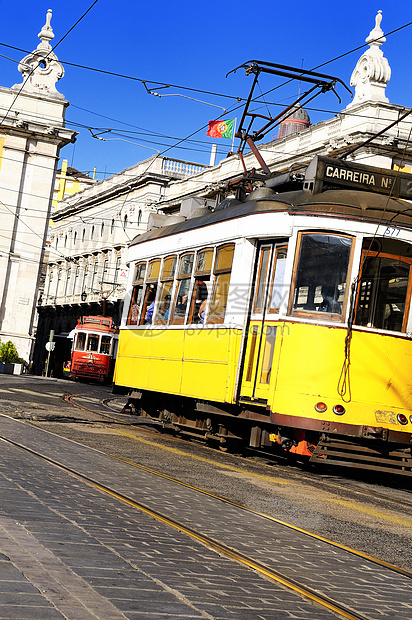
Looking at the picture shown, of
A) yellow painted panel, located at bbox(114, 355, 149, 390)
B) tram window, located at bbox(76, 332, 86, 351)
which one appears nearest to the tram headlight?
yellow painted panel, located at bbox(114, 355, 149, 390)

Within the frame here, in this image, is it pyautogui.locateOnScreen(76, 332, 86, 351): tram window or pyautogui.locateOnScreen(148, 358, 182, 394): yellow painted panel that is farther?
pyautogui.locateOnScreen(76, 332, 86, 351): tram window

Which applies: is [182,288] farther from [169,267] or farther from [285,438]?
[285,438]

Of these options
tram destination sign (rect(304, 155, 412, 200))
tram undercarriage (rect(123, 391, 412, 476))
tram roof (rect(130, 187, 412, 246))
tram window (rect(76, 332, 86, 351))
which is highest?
tram destination sign (rect(304, 155, 412, 200))

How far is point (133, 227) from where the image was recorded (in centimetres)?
5838

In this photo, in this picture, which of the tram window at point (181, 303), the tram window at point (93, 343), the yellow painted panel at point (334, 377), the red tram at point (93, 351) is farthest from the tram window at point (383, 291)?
the tram window at point (93, 343)

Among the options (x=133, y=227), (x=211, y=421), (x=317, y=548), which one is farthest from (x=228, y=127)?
(x=317, y=548)

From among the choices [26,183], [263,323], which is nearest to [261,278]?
[263,323]

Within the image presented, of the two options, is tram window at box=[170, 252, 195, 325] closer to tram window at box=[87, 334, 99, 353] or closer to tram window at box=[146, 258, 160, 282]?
tram window at box=[146, 258, 160, 282]

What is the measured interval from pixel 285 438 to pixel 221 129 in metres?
32.3

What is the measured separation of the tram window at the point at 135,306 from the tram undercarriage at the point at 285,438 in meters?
1.75

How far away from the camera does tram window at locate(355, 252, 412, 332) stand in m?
11.0

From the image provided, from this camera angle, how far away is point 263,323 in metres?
11.5

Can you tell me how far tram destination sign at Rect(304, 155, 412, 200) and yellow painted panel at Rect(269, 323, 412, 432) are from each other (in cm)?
199

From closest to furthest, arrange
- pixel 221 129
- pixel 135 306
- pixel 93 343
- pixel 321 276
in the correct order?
pixel 321 276 < pixel 135 306 < pixel 221 129 < pixel 93 343
